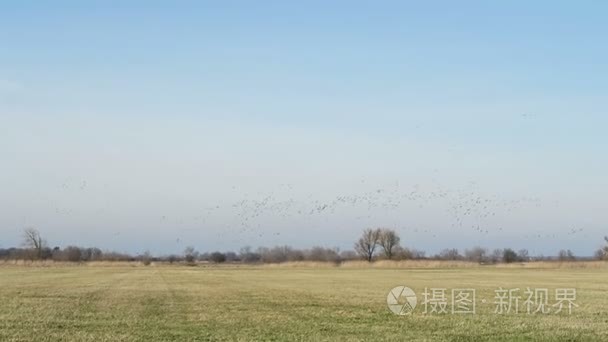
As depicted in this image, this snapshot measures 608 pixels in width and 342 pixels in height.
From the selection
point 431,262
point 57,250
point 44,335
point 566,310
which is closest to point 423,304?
point 566,310

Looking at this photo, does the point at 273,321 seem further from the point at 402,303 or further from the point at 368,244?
the point at 368,244

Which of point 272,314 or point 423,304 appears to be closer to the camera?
point 272,314

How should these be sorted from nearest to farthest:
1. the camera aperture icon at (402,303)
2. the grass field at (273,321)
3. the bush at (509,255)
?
the grass field at (273,321) → the camera aperture icon at (402,303) → the bush at (509,255)

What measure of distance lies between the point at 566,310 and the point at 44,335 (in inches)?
739

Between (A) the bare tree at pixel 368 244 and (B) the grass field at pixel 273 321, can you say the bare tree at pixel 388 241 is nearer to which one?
(A) the bare tree at pixel 368 244

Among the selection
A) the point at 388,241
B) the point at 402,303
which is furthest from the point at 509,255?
the point at 402,303

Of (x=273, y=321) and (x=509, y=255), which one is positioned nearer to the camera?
(x=273, y=321)

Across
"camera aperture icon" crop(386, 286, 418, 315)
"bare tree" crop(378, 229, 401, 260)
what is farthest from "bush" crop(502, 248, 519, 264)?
"camera aperture icon" crop(386, 286, 418, 315)

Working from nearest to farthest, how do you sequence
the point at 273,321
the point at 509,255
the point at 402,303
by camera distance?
the point at 273,321, the point at 402,303, the point at 509,255

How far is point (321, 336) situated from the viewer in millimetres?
19734

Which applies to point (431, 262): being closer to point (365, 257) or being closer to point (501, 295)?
point (365, 257)

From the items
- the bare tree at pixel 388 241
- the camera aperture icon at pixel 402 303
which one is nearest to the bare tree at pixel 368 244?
the bare tree at pixel 388 241

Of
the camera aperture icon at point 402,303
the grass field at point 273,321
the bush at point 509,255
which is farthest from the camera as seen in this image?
the bush at point 509,255

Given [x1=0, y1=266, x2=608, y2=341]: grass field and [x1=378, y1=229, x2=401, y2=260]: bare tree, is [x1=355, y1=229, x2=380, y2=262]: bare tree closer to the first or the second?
[x1=378, y1=229, x2=401, y2=260]: bare tree
